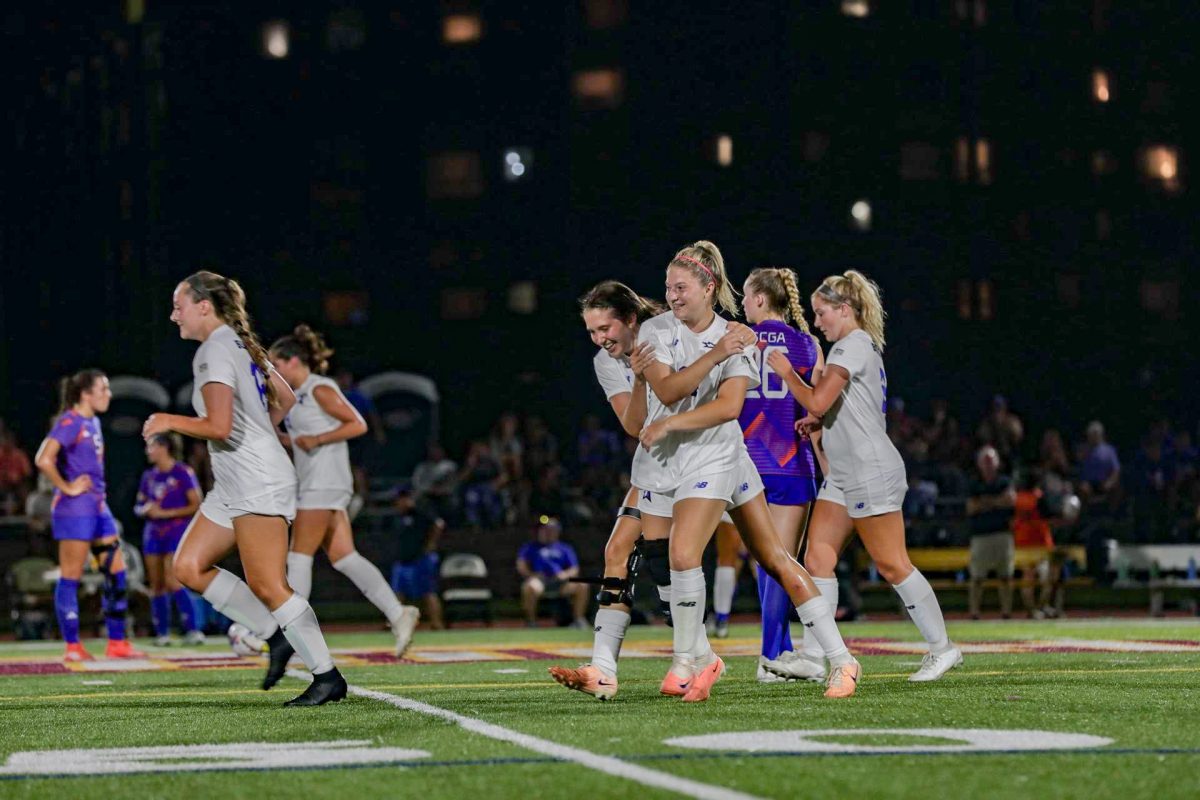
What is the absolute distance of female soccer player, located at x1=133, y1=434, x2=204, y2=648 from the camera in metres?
17.8

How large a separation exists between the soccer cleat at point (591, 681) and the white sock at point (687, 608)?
0.33 m

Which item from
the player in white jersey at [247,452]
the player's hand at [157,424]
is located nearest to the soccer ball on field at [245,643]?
the player in white jersey at [247,452]

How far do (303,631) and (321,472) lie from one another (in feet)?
14.0

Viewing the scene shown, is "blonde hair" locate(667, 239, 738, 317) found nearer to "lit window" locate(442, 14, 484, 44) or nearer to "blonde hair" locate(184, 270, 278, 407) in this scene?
"blonde hair" locate(184, 270, 278, 407)

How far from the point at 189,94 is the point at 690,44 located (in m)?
12.1

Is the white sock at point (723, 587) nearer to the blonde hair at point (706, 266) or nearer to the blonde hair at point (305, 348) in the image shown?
the blonde hair at point (305, 348)

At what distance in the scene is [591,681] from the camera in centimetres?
828


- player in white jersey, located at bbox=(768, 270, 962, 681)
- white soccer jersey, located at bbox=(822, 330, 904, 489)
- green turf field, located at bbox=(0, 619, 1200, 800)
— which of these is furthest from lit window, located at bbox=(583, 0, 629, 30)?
white soccer jersey, located at bbox=(822, 330, 904, 489)

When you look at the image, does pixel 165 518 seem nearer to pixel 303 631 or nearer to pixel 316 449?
pixel 316 449

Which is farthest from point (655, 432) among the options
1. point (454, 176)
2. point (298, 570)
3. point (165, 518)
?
point (454, 176)

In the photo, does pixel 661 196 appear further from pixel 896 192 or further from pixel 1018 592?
pixel 1018 592

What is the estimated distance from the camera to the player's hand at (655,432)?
792 centimetres

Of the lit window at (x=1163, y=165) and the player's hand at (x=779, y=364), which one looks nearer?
the player's hand at (x=779, y=364)

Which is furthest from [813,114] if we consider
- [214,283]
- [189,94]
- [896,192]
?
[214,283]
